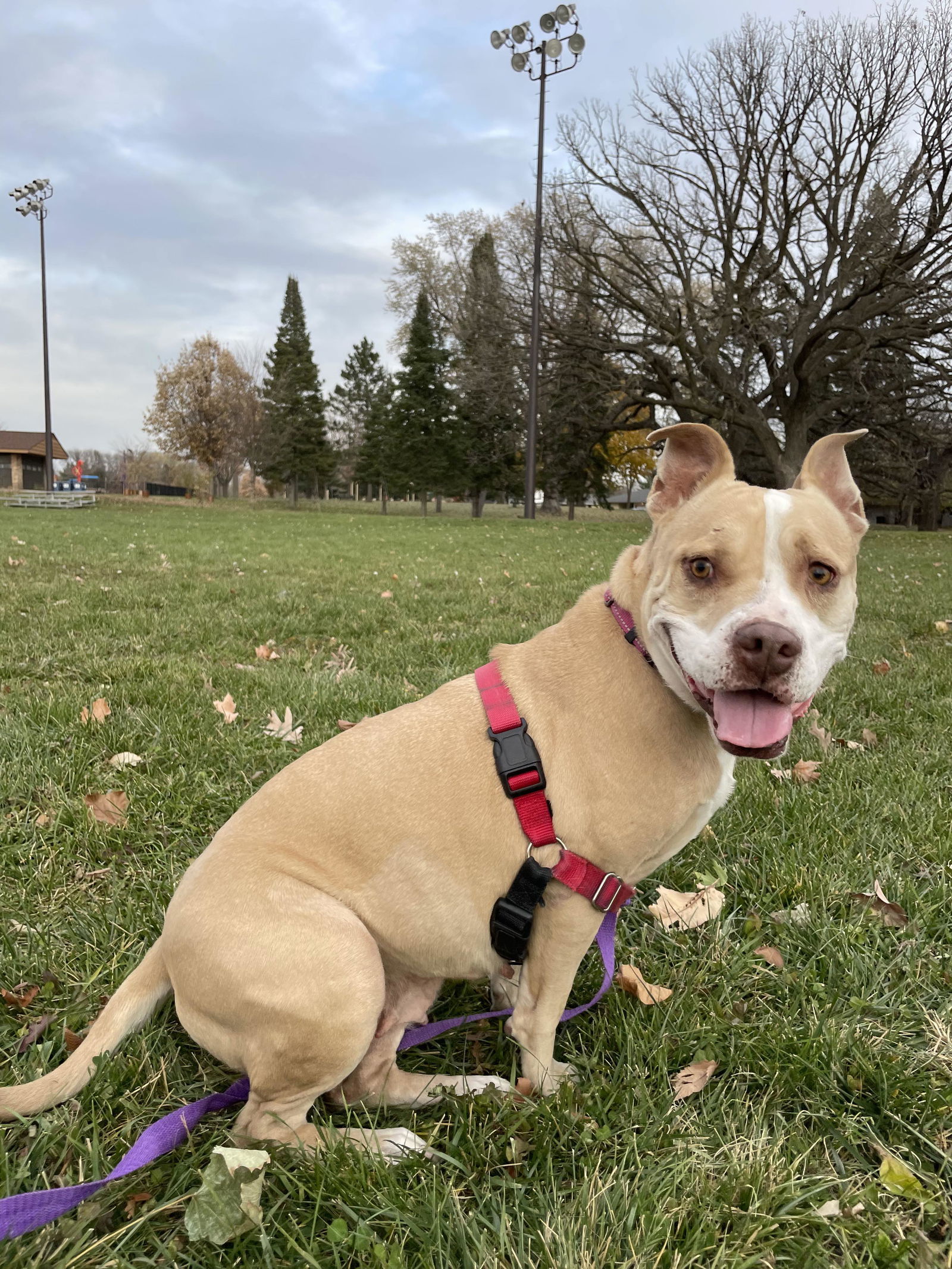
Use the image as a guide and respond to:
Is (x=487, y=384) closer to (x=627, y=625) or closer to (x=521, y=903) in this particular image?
(x=627, y=625)

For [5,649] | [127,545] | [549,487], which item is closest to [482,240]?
[549,487]

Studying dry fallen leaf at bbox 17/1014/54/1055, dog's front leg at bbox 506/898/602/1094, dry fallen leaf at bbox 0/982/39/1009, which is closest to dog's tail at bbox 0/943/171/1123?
dry fallen leaf at bbox 17/1014/54/1055

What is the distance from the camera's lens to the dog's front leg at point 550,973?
2184 millimetres

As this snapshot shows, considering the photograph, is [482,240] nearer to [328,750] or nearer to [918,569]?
[918,569]

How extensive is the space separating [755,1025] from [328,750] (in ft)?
5.31

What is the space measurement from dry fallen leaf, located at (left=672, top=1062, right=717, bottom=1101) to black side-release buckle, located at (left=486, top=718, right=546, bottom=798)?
0.94 m

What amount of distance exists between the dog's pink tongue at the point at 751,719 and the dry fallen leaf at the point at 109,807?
8.97ft

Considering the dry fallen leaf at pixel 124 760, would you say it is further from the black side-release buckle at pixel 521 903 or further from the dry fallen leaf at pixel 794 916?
the dry fallen leaf at pixel 794 916

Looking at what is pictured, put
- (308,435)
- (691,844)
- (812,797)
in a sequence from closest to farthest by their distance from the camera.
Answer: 1. (691,844)
2. (812,797)
3. (308,435)

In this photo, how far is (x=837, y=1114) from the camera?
2.04 meters

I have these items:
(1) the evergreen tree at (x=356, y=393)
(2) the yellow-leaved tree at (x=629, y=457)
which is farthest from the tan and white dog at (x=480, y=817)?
(1) the evergreen tree at (x=356, y=393)

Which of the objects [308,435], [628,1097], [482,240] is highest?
[482,240]

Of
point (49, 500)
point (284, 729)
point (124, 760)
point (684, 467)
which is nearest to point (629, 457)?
point (49, 500)

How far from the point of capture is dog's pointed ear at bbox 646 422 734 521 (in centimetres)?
238
